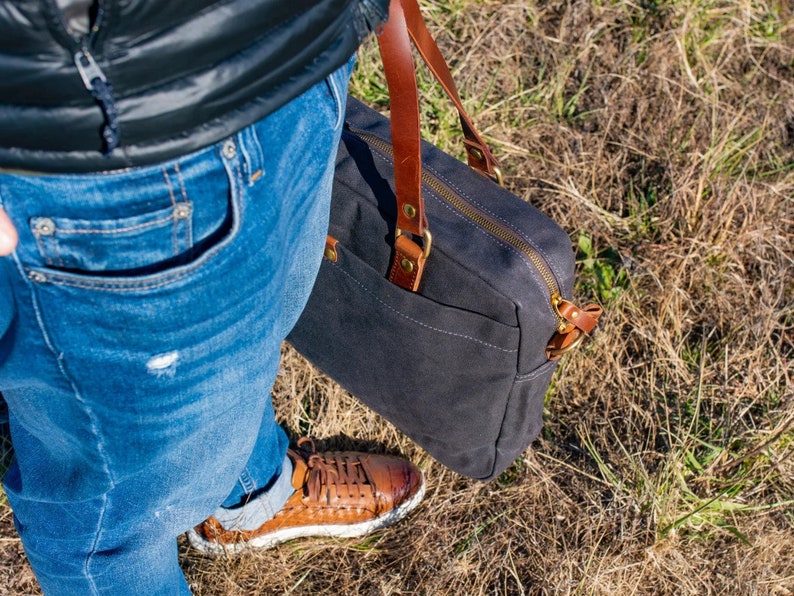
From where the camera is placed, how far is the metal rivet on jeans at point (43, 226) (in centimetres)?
68

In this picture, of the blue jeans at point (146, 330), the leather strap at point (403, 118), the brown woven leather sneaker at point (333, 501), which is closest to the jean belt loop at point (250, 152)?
the blue jeans at point (146, 330)

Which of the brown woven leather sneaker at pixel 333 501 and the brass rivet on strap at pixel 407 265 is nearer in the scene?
the brass rivet on strap at pixel 407 265

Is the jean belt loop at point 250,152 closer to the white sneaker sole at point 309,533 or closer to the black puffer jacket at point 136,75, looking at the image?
the black puffer jacket at point 136,75

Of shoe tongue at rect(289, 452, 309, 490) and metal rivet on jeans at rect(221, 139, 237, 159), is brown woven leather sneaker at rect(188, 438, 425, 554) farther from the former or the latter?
metal rivet on jeans at rect(221, 139, 237, 159)

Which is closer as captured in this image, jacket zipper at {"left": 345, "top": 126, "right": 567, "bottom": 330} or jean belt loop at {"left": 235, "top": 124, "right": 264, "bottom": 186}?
jean belt loop at {"left": 235, "top": 124, "right": 264, "bottom": 186}

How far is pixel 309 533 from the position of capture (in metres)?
1.75

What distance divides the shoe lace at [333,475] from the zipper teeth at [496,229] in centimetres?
69

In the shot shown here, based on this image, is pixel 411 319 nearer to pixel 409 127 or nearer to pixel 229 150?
pixel 409 127

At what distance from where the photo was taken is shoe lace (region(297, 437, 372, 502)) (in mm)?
1700

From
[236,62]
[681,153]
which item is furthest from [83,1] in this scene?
[681,153]

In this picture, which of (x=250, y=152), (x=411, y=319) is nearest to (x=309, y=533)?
(x=411, y=319)

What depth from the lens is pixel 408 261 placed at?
139cm

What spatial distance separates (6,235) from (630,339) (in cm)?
164

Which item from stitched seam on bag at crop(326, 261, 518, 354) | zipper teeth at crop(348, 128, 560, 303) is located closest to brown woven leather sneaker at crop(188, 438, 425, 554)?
stitched seam on bag at crop(326, 261, 518, 354)
